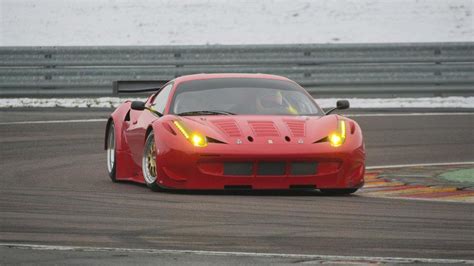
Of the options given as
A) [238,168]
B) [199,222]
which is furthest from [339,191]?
[199,222]

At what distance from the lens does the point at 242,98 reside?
41.2ft

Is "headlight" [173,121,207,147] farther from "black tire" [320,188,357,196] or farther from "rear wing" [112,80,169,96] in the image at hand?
"rear wing" [112,80,169,96]

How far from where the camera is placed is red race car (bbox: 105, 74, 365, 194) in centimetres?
1146

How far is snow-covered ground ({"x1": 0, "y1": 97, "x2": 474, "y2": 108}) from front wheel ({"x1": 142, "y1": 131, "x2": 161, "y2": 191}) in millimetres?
11106

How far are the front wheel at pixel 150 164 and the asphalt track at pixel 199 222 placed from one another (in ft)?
0.44

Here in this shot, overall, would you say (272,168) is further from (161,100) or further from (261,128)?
(161,100)

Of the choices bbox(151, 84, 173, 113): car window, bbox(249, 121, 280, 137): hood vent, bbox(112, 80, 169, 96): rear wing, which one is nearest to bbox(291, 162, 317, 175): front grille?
bbox(249, 121, 280, 137): hood vent

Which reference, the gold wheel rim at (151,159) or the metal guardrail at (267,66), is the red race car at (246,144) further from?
the metal guardrail at (267,66)

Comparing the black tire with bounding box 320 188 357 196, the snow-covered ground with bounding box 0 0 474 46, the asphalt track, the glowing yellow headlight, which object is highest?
the snow-covered ground with bounding box 0 0 474 46

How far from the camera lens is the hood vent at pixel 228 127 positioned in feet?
38.1

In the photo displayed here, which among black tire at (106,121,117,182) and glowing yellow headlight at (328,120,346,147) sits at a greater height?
glowing yellow headlight at (328,120,346,147)

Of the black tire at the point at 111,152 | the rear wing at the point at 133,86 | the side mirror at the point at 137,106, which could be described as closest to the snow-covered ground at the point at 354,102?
the rear wing at the point at 133,86

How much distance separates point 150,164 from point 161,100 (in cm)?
100

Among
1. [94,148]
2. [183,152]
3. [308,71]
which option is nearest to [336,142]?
[183,152]
